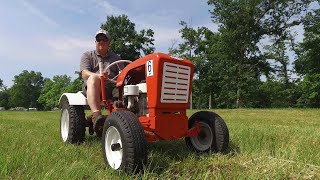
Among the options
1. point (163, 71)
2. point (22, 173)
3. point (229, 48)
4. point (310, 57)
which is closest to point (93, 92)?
point (163, 71)

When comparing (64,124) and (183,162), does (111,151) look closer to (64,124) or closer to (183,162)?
(183,162)

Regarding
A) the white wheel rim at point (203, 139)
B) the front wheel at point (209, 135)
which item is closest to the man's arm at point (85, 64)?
the front wheel at point (209, 135)

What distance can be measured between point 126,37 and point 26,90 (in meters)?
67.7

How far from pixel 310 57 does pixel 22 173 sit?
131ft

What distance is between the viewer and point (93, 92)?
4.95 meters

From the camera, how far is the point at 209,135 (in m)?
4.91

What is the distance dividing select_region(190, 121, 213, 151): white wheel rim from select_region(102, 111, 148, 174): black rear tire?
1.30m

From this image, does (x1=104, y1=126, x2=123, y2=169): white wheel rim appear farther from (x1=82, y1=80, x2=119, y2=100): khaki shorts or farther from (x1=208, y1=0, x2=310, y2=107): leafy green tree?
(x1=208, y1=0, x2=310, y2=107): leafy green tree

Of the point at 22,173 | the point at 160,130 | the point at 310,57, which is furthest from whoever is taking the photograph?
the point at 310,57

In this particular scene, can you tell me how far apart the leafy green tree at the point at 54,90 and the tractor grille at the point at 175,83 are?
77.4m

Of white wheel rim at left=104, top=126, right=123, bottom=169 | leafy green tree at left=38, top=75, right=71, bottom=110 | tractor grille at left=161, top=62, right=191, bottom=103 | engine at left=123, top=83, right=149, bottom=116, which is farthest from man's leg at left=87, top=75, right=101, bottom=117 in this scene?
leafy green tree at left=38, top=75, right=71, bottom=110

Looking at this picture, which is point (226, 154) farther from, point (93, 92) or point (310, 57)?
point (310, 57)

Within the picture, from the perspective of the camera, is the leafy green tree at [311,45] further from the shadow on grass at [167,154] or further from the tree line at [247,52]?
the shadow on grass at [167,154]


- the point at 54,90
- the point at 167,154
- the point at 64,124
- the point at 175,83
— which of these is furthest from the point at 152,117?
the point at 54,90
